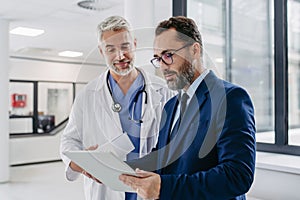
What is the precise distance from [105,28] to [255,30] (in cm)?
218

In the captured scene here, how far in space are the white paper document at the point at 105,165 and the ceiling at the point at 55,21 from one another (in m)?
1.74

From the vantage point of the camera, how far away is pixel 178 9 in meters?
2.80

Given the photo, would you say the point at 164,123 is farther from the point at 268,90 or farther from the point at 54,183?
the point at 54,183

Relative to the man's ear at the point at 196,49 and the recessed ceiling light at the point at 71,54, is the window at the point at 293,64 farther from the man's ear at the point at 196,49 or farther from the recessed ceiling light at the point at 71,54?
the recessed ceiling light at the point at 71,54

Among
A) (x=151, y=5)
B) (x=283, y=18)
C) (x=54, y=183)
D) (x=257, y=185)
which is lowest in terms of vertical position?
(x=54, y=183)

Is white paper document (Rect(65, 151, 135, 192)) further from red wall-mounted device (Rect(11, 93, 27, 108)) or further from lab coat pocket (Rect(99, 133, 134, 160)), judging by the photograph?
red wall-mounted device (Rect(11, 93, 27, 108))

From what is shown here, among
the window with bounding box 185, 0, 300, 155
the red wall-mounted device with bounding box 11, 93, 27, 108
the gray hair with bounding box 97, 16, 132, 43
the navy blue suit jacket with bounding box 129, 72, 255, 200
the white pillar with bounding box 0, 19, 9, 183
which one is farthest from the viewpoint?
the red wall-mounted device with bounding box 11, 93, 27, 108

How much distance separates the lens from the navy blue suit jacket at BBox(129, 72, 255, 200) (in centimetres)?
89

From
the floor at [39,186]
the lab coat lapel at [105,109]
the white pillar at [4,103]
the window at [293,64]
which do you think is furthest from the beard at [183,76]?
the white pillar at [4,103]

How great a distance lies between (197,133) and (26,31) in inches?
185

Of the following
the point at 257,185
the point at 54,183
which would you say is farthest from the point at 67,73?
the point at 257,185

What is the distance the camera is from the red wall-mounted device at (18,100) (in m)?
6.55

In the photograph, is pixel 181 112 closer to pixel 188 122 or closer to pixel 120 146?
pixel 188 122

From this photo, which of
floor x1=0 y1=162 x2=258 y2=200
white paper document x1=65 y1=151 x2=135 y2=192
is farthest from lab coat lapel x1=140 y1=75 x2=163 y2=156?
floor x1=0 y1=162 x2=258 y2=200
